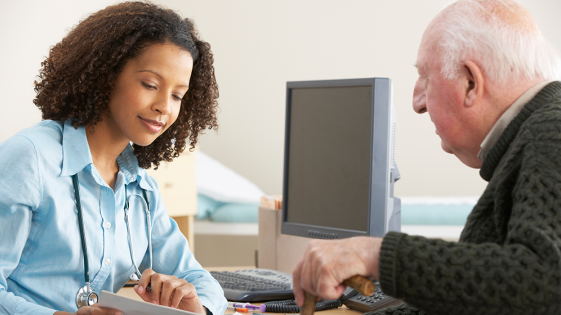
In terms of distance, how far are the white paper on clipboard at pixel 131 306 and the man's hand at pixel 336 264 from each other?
202 millimetres

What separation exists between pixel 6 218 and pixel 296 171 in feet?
2.55

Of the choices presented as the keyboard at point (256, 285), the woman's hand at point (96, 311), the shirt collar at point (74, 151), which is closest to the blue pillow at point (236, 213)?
the keyboard at point (256, 285)

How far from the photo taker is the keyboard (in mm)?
1246

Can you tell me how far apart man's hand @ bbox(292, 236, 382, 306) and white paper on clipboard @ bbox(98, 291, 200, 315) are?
0.20 m

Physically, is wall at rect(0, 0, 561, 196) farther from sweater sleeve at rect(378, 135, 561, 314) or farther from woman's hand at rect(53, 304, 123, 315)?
sweater sleeve at rect(378, 135, 561, 314)

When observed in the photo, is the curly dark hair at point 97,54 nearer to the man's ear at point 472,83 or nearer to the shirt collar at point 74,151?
the shirt collar at point 74,151

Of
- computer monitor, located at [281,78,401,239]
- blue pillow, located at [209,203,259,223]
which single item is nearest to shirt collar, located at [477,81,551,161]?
computer monitor, located at [281,78,401,239]

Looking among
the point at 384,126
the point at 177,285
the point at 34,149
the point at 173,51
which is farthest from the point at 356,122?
the point at 34,149

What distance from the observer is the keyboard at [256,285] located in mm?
1246

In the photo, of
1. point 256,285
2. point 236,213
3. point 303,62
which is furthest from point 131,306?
point 303,62

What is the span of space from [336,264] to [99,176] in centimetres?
64

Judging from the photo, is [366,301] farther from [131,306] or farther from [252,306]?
[131,306]

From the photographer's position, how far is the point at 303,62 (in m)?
3.77

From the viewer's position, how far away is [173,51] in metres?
1.11
